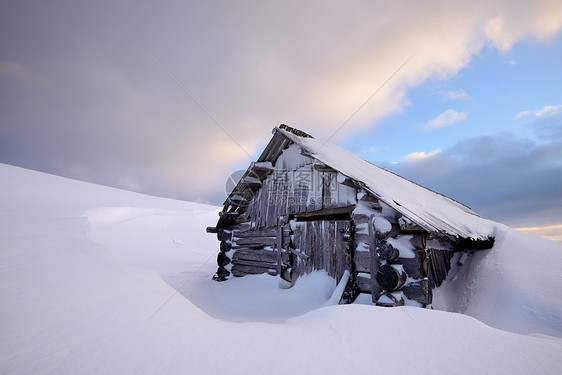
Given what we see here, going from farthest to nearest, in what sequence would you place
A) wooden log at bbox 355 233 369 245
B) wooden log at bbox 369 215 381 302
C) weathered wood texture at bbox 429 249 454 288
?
weathered wood texture at bbox 429 249 454 288
wooden log at bbox 355 233 369 245
wooden log at bbox 369 215 381 302

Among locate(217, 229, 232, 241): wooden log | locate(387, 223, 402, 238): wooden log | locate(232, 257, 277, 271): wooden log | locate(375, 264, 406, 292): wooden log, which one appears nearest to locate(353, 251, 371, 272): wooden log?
locate(375, 264, 406, 292): wooden log

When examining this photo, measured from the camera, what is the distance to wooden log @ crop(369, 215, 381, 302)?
4996 millimetres

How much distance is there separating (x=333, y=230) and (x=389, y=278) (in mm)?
1679

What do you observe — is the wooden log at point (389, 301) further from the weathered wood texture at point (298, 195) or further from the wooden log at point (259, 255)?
the wooden log at point (259, 255)

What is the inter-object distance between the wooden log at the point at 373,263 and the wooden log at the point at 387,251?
0.64 ft

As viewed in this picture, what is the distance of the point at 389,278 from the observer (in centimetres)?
473

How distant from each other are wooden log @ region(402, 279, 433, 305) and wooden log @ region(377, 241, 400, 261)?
62cm

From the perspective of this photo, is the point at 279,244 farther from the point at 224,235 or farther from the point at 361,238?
the point at 224,235

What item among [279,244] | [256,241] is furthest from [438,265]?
[256,241]

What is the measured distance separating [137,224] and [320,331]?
71.5ft

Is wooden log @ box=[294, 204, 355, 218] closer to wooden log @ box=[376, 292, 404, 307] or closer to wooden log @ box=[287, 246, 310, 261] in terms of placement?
wooden log @ box=[287, 246, 310, 261]

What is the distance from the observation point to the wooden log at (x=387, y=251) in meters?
4.75

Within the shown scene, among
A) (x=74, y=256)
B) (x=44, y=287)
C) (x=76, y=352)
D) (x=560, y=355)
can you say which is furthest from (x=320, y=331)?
(x=74, y=256)

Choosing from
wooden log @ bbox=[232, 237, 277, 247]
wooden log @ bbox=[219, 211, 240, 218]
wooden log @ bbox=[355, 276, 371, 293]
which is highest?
wooden log @ bbox=[219, 211, 240, 218]
